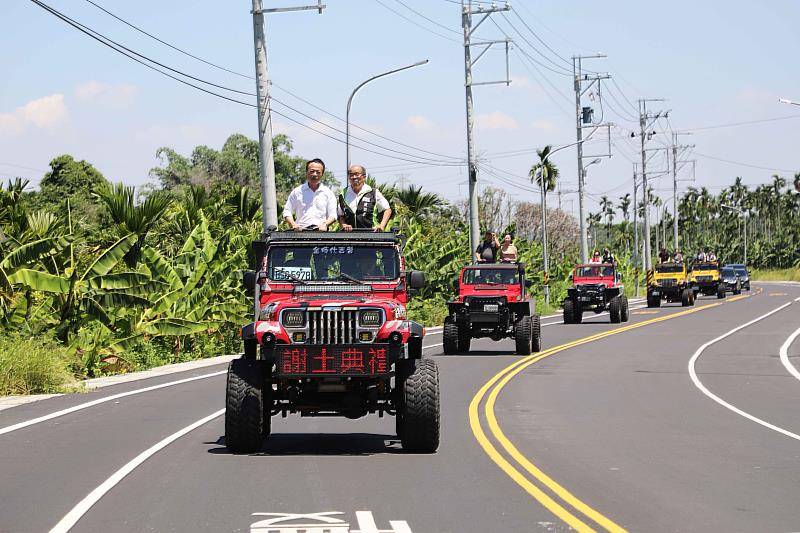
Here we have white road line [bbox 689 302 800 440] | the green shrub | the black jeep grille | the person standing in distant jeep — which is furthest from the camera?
the person standing in distant jeep

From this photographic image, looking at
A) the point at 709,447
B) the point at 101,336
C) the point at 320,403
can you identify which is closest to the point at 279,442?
the point at 320,403

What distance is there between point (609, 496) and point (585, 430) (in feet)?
16.5

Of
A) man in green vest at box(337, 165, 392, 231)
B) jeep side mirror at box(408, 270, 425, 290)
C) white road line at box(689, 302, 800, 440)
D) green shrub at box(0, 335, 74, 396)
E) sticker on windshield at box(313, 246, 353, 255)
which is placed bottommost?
white road line at box(689, 302, 800, 440)

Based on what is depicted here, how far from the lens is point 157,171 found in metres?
99.4

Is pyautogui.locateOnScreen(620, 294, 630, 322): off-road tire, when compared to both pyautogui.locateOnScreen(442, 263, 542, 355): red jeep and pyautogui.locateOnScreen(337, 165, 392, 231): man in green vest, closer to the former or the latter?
pyautogui.locateOnScreen(442, 263, 542, 355): red jeep

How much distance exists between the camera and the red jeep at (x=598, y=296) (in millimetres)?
46219

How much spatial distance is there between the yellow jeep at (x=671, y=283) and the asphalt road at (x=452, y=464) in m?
39.7

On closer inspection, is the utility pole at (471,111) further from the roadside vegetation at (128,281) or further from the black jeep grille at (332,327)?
the black jeep grille at (332,327)

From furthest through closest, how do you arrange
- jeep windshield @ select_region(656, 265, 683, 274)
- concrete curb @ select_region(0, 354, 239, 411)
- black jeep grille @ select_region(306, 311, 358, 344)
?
jeep windshield @ select_region(656, 265, 683, 274) → concrete curb @ select_region(0, 354, 239, 411) → black jeep grille @ select_region(306, 311, 358, 344)

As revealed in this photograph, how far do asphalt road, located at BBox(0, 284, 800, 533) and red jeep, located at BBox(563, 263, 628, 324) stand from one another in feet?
75.8

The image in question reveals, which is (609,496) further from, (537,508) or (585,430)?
(585,430)

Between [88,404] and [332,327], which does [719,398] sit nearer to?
[332,327]

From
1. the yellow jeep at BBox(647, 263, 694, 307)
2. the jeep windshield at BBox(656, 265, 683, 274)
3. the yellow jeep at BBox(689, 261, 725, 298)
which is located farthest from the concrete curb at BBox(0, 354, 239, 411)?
the yellow jeep at BBox(689, 261, 725, 298)

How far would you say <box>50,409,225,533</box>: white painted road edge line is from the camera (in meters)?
9.14
